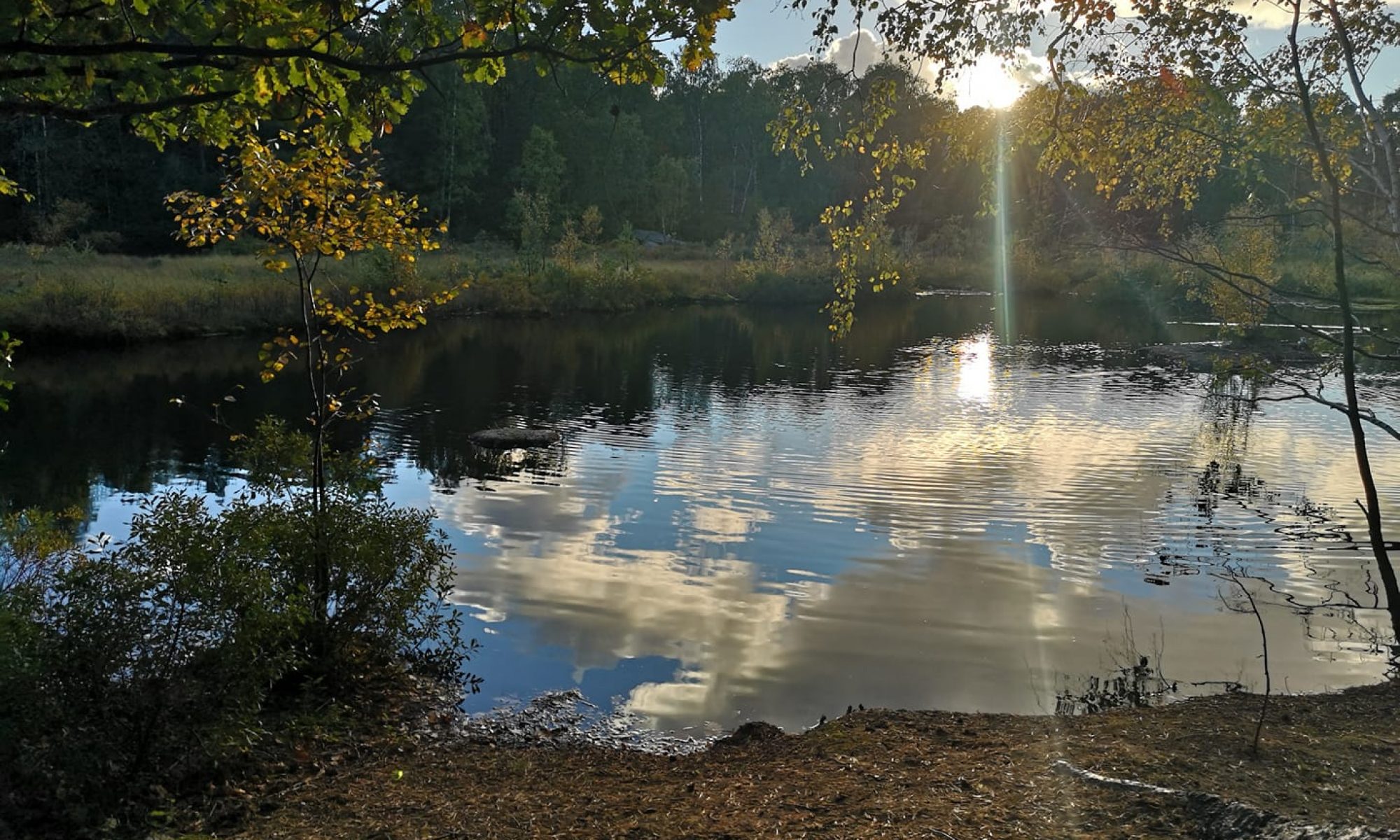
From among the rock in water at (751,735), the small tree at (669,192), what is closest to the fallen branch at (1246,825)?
the rock in water at (751,735)

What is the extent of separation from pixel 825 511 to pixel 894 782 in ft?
32.9

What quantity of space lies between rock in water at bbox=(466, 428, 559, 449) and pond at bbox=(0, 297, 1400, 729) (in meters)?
0.66

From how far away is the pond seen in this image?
32.8ft

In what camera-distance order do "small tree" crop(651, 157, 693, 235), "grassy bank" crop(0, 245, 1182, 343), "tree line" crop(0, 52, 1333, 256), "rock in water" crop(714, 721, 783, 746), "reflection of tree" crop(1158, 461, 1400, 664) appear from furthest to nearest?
"small tree" crop(651, 157, 693, 235) → "tree line" crop(0, 52, 1333, 256) → "grassy bank" crop(0, 245, 1182, 343) → "reflection of tree" crop(1158, 461, 1400, 664) → "rock in water" crop(714, 721, 783, 746)

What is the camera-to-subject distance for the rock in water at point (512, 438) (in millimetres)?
21391

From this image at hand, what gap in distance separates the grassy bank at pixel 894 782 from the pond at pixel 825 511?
1.34m

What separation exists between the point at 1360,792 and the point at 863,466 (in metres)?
14.4

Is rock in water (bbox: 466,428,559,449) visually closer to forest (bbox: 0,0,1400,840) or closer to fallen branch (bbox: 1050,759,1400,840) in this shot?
forest (bbox: 0,0,1400,840)

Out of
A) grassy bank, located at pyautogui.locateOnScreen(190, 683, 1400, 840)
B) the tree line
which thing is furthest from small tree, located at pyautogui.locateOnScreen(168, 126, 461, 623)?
the tree line

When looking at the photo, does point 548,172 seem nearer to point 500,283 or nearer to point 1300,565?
point 500,283

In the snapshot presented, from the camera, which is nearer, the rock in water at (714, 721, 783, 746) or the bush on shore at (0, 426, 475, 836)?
the bush on shore at (0, 426, 475, 836)

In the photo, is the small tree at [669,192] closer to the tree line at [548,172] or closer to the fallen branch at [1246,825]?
the tree line at [548,172]

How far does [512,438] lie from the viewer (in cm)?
2148

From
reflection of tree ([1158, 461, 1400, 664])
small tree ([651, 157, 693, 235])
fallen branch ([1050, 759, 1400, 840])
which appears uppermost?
small tree ([651, 157, 693, 235])
